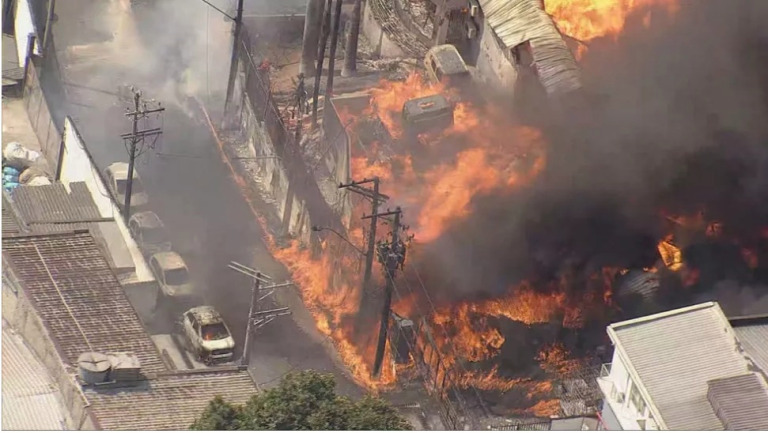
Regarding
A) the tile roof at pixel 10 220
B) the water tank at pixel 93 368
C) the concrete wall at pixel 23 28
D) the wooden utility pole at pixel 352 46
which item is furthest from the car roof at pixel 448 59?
the water tank at pixel 93 368

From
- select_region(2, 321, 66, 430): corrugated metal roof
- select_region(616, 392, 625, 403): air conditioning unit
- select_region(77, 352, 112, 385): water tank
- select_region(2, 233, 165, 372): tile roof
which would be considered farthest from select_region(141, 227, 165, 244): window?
select_region(616, 392, 625, 403): air conditioning unit

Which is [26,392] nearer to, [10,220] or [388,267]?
[10,220]

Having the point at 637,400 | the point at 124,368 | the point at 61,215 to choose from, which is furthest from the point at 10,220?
the point at 637,400

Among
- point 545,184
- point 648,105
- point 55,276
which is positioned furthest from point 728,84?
point 55,276

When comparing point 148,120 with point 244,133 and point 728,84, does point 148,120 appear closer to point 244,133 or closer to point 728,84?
point 244,133

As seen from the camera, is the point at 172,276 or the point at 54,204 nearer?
the point at 172,276

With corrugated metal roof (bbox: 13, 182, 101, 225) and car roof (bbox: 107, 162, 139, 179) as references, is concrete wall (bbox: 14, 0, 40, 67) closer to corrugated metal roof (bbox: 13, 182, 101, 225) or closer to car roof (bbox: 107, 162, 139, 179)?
car roof (bbox: 107, 162, 139, 179)
